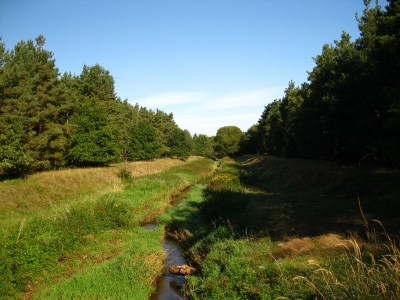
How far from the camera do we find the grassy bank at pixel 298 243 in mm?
5395

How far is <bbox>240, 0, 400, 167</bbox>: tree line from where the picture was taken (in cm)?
1555

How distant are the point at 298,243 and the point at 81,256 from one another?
7.34 m

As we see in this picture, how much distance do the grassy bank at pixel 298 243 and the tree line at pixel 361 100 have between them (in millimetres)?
4198

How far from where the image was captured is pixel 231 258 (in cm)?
862

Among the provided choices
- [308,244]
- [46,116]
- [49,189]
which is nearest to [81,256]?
[308,244]

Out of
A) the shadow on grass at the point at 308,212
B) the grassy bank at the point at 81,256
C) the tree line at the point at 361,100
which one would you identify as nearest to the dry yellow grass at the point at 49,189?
the grassy bank at the point at 81,256

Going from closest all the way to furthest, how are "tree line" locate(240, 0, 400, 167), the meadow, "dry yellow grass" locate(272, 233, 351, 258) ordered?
the meadow
"dry yellow grass" locate(272, 233, 351, 258)
"tree line" locate(240, 0, 400, 167)

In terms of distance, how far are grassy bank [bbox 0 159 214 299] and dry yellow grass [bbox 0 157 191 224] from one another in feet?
10.1

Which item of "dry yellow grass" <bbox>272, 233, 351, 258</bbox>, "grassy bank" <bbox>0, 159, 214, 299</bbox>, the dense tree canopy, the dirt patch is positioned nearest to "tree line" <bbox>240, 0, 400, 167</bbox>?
the dirt patch

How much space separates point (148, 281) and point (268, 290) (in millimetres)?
4186

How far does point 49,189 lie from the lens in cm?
2262

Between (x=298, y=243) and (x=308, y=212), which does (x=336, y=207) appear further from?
(x=298, y=243)

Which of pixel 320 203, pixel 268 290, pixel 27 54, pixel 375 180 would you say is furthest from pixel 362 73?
pixel 27 54

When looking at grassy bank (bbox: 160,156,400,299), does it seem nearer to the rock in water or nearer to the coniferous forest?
the rock in water
